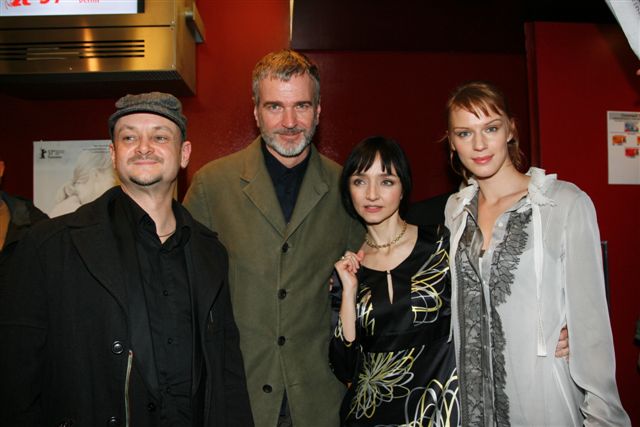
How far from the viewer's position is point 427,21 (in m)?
2.58

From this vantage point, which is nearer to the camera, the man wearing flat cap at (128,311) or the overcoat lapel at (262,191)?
the man wearing flat cap at (128,311)

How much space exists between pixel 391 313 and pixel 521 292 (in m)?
0.49

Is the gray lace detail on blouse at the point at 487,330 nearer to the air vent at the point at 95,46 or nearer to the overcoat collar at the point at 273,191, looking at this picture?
the overcoat collar at the point at 273,191

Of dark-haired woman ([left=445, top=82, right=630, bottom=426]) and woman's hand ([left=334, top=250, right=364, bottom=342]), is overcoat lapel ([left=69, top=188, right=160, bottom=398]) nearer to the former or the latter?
woman's hand ([left=334, top=250, right=364, bottom=342])

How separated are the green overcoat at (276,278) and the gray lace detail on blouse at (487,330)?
0.58m

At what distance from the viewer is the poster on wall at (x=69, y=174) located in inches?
121

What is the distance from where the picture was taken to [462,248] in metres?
1.94

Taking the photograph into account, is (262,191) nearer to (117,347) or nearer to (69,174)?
(117,347)

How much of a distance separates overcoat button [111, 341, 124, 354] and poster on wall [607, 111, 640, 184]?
2.82 metres

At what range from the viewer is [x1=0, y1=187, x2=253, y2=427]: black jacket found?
4.91 ft

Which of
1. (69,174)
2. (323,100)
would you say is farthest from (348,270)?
(69,174)

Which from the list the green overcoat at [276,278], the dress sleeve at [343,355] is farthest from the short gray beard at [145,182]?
the dress sleeve at [343,355]

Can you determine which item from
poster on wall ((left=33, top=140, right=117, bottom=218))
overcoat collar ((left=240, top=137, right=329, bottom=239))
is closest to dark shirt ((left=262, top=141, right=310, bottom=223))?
overcoat collar ((left=240, top=137, right=329, bottom=239))

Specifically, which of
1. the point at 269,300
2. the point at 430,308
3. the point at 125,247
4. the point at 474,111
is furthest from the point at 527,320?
the point at 125,247
